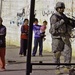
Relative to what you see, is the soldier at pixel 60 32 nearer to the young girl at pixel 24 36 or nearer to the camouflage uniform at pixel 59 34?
the camouflage uniform at pixel 59 34

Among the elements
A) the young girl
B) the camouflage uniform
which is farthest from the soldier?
the young girl

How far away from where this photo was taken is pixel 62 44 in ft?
29.4

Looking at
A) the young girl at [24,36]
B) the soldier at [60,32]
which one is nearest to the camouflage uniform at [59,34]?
the soldier at [60,32]

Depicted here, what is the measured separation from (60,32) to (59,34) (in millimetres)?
107

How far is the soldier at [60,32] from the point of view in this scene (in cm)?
859

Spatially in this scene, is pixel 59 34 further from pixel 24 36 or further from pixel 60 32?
pixel 24 36

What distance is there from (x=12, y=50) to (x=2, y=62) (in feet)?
18.4

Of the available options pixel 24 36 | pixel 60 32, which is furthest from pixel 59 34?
pixel 24 36

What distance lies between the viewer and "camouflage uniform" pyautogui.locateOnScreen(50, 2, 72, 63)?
28.2ft

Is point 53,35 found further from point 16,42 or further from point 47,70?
point 16,42

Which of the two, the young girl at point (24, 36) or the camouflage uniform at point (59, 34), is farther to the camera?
the young girl at point (24, 36)

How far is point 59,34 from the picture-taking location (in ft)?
28.9

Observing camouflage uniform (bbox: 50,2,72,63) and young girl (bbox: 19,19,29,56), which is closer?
camouflage uniform (bbox: 50,2,72,63)

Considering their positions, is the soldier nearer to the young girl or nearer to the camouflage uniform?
the camouflage uniform
